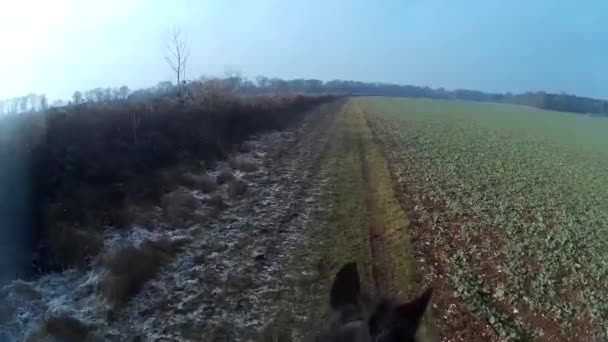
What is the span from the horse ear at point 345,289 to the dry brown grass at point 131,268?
4.59 metres

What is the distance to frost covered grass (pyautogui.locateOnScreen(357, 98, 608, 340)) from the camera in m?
8.55

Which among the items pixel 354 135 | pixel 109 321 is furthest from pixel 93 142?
pixel 354 135

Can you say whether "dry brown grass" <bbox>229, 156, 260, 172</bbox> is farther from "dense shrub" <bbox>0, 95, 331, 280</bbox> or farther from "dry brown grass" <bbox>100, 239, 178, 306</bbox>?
"dry brown grass" <bbox>100, 239, 178, 306</bbox>

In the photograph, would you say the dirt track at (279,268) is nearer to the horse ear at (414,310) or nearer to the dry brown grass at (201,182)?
the dry brown grass at (201,182)

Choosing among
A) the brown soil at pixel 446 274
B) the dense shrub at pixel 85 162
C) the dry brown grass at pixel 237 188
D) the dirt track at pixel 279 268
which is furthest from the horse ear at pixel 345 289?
the dry brown grass at pixel 237 188

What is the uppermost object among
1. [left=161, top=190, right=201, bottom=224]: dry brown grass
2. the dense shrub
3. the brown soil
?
the dense shrub

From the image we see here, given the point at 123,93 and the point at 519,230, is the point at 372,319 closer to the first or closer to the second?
the point at 519,230

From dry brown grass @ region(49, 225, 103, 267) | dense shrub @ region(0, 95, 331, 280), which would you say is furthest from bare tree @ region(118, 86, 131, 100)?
dry brown grass @ region(49, 225, 103, 267)

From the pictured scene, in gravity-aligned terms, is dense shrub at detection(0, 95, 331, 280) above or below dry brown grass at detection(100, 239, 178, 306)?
above

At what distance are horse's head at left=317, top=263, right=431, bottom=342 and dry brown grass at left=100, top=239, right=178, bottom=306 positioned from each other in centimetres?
473

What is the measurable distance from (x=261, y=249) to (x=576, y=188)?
16377mm

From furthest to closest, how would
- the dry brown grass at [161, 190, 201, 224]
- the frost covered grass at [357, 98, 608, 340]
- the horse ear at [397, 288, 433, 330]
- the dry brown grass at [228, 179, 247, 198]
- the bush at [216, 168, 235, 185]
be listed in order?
the bush at [216, 168, 235, 185], the dry brown grass at [228, 179, 247, 198], the dry brown grass at [161, 190, 201, 224], the frost covered grass at [357, 98, 608, 340], the horse ear at [397, 288, 433, 330]

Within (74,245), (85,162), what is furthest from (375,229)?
(85,162)

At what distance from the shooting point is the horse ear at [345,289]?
483 cm
